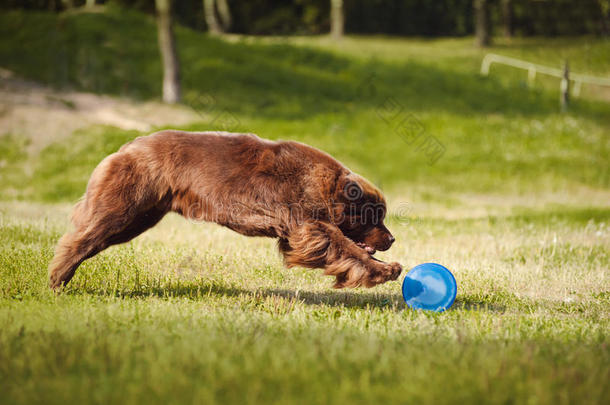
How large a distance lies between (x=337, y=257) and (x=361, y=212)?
49cm

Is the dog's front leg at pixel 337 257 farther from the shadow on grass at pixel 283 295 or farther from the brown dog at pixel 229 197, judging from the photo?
the shadow on grass at pixel 283 295

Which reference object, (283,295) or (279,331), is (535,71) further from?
(279,331)

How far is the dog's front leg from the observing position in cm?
468

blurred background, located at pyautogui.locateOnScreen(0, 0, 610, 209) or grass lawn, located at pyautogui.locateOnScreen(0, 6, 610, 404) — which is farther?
blurred background, located at pyautogui.locateOnScreen(0, 0, 610, 209)

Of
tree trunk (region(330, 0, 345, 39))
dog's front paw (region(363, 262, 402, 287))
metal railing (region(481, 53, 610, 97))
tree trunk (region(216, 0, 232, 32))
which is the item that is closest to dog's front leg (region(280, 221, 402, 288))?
dog's front paw (region(363, 262, 402, 287))

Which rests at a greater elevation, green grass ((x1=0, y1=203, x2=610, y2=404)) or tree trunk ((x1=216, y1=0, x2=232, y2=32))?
tree trunk ((x1=216, y1=0, x2=232, y2=32))

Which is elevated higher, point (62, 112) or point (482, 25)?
point (482, 25)

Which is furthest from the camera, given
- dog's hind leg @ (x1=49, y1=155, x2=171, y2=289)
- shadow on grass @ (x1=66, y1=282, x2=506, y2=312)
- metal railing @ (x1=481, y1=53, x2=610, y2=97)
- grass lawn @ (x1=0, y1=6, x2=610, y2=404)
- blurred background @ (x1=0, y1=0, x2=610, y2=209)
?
metal railing @ (x1=481, y1=53, x2=610, y2=97)

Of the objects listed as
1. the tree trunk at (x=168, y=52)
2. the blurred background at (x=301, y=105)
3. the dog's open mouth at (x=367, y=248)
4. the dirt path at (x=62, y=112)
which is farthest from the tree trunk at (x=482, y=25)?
the dog's open mouth at (x=367, y=248)

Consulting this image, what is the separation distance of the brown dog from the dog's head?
12 mm

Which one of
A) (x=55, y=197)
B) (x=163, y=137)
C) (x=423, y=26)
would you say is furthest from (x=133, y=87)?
(x=423, y=26)

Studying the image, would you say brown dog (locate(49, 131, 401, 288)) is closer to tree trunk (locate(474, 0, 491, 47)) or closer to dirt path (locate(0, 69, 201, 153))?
dirt path (locate(0, 69, 201, 153))

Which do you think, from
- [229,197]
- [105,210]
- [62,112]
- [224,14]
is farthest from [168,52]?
[224,14]

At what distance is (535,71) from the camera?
27.6 meters
